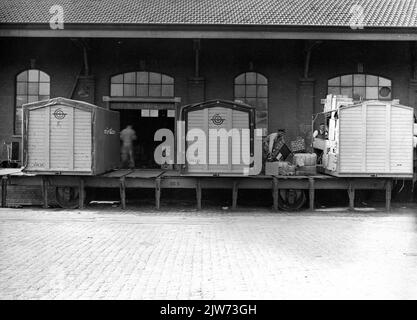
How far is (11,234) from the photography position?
405 inches

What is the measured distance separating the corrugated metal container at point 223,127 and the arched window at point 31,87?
7024 millimetres

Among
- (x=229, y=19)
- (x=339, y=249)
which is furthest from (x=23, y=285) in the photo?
(x=229, y=19)

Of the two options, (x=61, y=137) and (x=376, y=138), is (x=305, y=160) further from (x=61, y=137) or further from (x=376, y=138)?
(x=61, y=137)

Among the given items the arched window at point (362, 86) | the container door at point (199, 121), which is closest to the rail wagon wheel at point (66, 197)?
the container door at point (199, 121)

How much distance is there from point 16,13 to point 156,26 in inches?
210

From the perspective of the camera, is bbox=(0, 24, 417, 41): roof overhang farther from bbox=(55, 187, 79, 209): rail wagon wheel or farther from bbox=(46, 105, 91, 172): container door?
bbox=(55, 187, 79, 209): rail wagon wheel

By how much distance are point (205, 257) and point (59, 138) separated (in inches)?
306

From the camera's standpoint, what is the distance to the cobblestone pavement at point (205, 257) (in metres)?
6.18

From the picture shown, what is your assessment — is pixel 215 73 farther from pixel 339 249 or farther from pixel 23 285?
pixel 23 285

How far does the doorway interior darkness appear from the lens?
1909cm

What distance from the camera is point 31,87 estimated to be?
19047mm

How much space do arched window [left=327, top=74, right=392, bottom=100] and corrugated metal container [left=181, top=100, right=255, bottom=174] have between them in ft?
18.2

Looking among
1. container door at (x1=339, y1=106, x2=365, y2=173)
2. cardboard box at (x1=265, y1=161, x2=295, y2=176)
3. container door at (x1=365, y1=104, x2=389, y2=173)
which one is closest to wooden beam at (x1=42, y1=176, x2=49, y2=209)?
cardboard box at (x1=265, y1=161, x2=295, y2=176)

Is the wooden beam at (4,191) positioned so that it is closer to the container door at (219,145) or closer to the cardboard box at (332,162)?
the container door at (219,145)
